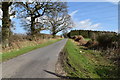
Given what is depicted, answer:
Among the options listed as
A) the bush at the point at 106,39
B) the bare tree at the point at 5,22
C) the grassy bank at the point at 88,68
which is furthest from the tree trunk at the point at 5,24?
the bush at the point at 106,39

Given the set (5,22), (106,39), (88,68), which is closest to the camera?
(88,68)

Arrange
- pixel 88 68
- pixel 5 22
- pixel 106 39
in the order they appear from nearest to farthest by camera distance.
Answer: pixel 88 68 < pixel 5 22 < pixel 106 39

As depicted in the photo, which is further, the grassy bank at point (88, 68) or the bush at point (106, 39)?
the bush at point (106, 39)

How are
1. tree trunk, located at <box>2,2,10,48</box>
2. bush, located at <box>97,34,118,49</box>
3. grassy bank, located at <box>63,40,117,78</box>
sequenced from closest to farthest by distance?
grassy bank, located at <box>63,40,117,78</box> → tree trunk, located at <box>2,2,10,48</box> → bush, located at <box>97,34,118,49</box>

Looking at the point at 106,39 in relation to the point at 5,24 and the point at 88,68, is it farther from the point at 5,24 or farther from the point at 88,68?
the point at 5,24

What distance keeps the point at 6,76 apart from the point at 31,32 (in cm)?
2039

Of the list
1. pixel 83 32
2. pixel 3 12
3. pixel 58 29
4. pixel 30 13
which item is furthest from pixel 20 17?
pixel 83 32

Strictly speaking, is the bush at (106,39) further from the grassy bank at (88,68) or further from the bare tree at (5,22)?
the bare tree at (5,22)

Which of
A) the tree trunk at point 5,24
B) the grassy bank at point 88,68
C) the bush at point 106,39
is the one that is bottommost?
the grassy bank at point 88,68

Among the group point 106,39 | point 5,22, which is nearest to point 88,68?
point 106,39

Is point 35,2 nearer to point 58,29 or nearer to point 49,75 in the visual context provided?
point 49,75

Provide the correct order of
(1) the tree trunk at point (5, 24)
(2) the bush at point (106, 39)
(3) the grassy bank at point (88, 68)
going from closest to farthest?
(3) the grassy bank at point (88, 68) → (1) the tree trunk at point (5, 24) → (2) the bush at point (106, 39)

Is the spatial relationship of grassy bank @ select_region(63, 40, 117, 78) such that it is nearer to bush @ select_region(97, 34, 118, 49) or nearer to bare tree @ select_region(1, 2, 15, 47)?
bush @ select_region(97, 34, 118, 49)

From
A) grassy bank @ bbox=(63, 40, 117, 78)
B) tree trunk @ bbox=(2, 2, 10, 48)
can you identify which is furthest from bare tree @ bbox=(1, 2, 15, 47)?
Result: grassy bank @ bbox=(63, 40, 117, 78)
